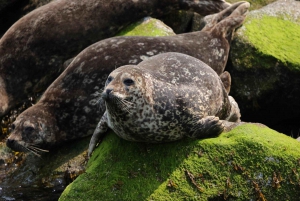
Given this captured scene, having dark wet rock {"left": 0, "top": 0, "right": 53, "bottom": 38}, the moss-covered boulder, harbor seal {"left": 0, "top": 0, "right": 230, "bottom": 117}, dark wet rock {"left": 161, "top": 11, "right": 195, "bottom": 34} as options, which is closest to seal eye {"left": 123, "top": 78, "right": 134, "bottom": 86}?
the moss-covered boulder

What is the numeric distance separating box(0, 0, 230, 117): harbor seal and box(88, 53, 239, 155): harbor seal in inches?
149

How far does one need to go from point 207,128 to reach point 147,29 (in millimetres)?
4243

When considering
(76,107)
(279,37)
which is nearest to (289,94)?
(279,37)

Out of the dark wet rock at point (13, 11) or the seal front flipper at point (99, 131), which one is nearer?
the seal front flipper at point (99, 131)

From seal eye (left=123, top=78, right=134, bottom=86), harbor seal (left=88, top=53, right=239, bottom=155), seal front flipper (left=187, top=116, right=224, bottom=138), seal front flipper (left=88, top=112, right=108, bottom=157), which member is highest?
seal eye (left=123, top=78, right=134, bottom=86)

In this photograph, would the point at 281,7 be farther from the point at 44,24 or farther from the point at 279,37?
the point at 44,24

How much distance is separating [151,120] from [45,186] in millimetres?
2679

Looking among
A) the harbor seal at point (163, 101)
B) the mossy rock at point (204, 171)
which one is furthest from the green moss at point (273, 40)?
the mossy rock at point (204, 171)

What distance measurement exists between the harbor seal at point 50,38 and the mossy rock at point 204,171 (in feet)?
14.0

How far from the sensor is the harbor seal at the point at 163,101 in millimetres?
6105

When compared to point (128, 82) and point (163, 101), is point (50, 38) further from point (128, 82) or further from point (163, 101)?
point (128, 82)

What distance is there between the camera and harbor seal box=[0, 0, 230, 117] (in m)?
10.6

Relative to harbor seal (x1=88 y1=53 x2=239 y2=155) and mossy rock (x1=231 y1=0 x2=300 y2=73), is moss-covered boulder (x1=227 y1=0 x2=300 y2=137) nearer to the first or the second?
mossy rock (x1=231 y1=0 x2=300 y2=73)

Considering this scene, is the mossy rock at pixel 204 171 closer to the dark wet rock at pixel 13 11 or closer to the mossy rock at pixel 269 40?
the mossy rock at pixel 269 40
